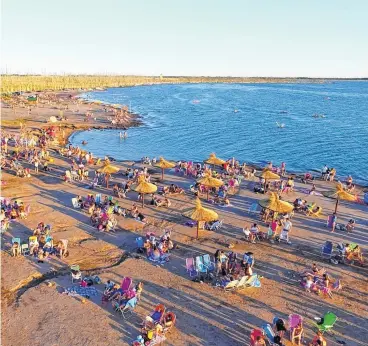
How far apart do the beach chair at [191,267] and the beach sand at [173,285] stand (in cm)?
22

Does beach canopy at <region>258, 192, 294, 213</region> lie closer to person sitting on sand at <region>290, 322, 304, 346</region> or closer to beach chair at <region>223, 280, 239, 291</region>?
beach chair at <region>223, 280, 239, 291</region>

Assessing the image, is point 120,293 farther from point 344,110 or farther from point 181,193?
point 344,110

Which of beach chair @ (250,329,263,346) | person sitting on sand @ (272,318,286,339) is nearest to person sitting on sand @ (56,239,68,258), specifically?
beach chair @ (250,329,263,346)

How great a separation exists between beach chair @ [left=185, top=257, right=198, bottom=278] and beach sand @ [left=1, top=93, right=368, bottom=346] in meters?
0.22

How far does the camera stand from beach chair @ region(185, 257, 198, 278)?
1371 cm

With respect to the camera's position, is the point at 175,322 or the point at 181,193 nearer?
the point at 175,322

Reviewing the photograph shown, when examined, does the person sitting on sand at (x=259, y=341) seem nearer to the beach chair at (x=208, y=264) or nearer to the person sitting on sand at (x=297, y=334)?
the person sitting on sand at (x=297, y=334)

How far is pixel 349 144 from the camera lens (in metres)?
47.6

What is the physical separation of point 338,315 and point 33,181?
A: 20.3 meters

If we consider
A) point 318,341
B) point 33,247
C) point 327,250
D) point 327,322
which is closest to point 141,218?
point 33,247

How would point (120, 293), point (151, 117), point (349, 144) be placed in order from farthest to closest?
point (151, 117) → point (349, 144) → point (120, 293)

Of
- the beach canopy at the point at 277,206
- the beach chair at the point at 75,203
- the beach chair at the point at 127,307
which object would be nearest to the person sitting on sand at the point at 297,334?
the beach chair at the point at 127,307

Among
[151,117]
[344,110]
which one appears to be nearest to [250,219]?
[151,117]

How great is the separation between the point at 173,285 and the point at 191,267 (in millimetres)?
1069
